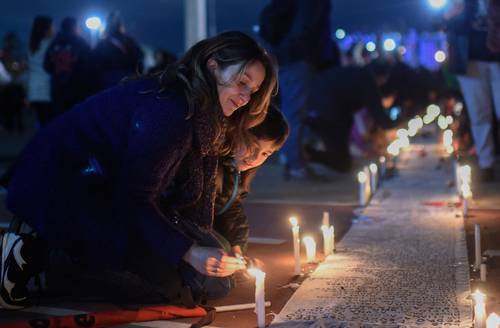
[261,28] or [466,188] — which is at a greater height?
[261,28]

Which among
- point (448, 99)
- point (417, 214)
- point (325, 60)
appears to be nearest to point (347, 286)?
point (417, 214)

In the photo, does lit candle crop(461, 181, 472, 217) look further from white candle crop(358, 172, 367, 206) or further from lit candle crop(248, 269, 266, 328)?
lit candle crop(248, 269, 266, 328)

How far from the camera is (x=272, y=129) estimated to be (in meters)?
3.72

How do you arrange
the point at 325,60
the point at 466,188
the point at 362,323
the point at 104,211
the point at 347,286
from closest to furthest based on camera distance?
the point at 362,323 < the point at 104,211 < the point at 347,286 < the point at 466,188 < the point at 325,60

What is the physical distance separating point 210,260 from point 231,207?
93 cm

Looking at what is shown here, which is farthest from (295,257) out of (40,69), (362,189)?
(40,69)

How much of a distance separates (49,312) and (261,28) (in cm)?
511

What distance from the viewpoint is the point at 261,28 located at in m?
8.02

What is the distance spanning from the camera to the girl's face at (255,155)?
369cm

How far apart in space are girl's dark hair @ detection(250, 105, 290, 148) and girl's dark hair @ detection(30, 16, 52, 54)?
5456 mm

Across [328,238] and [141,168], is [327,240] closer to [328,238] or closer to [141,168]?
[328,238]

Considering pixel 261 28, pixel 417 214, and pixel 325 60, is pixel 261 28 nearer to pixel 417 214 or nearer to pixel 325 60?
pixel 325 60

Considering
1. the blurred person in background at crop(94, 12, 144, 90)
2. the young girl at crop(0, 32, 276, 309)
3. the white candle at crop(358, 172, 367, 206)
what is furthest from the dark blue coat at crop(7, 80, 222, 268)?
the blurred person in background at crop(94, 12, 144, 90)

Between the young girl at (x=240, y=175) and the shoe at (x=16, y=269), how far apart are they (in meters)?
0.94
